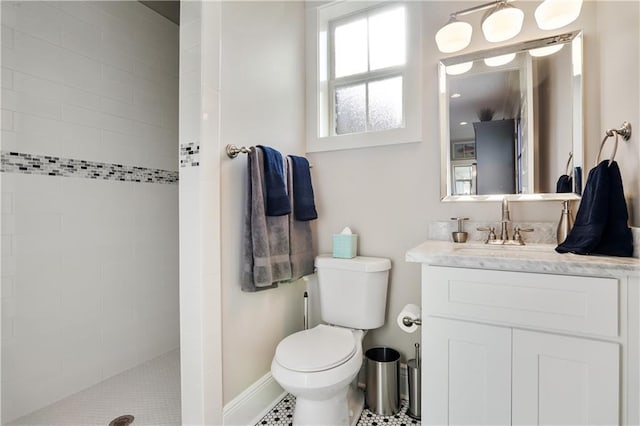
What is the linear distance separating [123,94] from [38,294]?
4.23 feet

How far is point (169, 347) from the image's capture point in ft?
7.60

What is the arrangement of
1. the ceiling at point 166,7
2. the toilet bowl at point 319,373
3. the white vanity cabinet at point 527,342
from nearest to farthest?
the white vanity cabinet at point 527,342 < the toilet bowl at point 319,373 < the ceiling at point 166,7

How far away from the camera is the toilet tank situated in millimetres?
1651

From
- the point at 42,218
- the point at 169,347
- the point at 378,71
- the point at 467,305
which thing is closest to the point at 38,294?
the point at 42,218

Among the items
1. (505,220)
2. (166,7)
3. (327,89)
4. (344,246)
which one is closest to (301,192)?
(344,246)

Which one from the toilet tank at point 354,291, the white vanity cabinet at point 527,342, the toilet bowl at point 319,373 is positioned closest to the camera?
the white vanity cabinet at point 527,342

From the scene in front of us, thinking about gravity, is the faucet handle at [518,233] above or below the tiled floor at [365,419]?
above

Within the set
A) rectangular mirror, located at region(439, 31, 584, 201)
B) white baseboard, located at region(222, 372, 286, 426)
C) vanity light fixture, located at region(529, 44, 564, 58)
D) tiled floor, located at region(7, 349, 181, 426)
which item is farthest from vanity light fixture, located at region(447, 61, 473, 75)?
tiled floor, located at region(7, 349, 181, 426)

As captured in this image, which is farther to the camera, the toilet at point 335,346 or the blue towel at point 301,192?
the blue towel at point 301,192

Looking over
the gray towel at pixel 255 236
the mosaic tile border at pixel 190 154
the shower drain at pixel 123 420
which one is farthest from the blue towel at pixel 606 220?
the shower drain at pixel 123 420

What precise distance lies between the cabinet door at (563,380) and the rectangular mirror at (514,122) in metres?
0.74

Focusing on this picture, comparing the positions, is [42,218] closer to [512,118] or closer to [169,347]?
[169,347]

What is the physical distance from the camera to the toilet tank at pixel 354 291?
1.65 m

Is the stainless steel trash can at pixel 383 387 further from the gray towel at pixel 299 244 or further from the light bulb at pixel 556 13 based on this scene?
the light bulb at pixel 556 13
